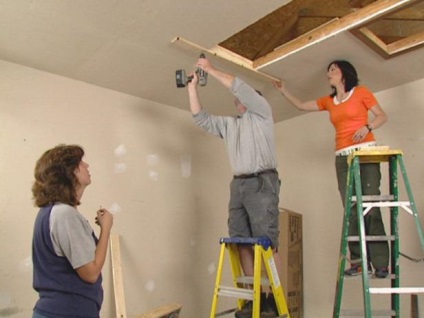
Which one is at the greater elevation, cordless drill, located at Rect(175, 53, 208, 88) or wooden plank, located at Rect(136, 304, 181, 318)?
cordless drill, located at Rect(175, 53, 208, 88)

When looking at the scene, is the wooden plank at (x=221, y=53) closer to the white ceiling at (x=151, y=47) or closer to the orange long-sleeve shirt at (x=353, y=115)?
the white ceiling at (x=151, y=47)

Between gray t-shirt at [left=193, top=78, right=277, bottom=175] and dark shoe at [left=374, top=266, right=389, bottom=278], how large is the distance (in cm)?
81

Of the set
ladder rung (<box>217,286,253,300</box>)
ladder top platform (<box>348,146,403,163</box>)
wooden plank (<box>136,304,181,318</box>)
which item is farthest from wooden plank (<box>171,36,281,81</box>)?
wooden plank (<box>136,304,181,318</box>)

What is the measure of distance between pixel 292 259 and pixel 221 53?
6.05 feet

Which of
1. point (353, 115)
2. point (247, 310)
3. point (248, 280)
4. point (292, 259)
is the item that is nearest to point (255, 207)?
point (248, 280)

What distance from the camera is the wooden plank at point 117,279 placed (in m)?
2.61

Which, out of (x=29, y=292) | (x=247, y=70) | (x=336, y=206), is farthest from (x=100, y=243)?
(x=336, y=206)

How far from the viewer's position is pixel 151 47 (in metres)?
2.35

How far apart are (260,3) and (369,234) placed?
143 centimetres

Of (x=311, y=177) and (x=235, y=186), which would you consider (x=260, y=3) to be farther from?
(x=311, y=177)

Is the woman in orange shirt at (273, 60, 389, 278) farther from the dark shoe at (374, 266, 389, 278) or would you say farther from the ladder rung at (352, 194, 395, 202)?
the ladder rung at (352, 194, 395, 202)

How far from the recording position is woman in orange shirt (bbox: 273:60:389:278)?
6.82 feet

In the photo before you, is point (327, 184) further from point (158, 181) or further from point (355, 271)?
point (158, 181)

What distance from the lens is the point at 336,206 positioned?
127 inches
